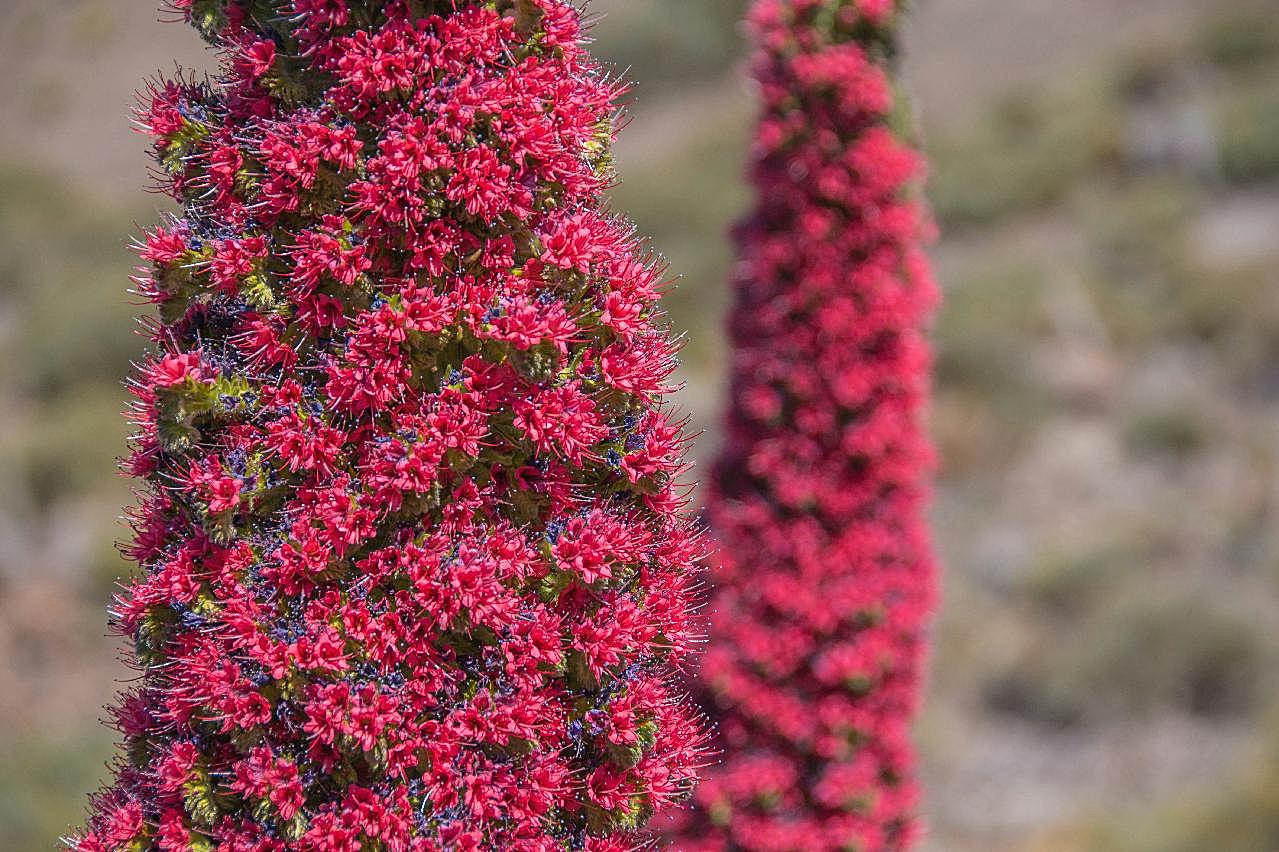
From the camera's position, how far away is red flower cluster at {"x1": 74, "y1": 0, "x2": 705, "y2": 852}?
7.59 ft

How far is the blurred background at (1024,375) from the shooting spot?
1073 centimetres

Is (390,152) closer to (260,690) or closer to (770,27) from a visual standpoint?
(260,690)

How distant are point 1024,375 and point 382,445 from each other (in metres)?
17.3

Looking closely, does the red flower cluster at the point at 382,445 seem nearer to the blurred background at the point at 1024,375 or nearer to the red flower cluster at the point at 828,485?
the blurred background at the point at 1024,375

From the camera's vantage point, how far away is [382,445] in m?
2.32

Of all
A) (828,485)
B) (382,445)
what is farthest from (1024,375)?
(382,445)

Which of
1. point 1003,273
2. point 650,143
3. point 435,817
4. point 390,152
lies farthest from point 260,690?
point 650,143

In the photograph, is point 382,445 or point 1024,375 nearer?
point 382,445

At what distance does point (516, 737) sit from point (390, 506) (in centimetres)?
45

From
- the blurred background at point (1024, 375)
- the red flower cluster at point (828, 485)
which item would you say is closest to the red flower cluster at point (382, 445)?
the blurred background at point (1024, 375)

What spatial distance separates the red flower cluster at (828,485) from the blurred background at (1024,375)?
295cm

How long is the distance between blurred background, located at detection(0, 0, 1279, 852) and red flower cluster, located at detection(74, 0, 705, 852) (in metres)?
0.63

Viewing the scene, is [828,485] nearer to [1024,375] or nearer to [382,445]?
[382,445]

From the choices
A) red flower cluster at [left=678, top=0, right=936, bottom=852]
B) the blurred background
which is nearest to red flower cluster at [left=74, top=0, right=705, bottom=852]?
the blurred background
